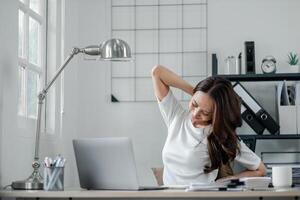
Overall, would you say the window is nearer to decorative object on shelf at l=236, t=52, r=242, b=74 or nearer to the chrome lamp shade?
the chrome lamp shade

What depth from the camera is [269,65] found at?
3.75m

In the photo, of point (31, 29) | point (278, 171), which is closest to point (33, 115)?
point (31, 29)

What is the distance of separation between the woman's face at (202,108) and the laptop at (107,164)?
0.54 meters

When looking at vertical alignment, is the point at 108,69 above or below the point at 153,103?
above

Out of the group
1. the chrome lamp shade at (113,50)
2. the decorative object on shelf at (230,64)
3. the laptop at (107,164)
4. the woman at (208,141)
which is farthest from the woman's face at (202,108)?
the decorative object on shelf at (230,64)

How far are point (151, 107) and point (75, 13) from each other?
2.60ft

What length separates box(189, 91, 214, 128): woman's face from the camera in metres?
2.72

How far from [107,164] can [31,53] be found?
1.17 metres

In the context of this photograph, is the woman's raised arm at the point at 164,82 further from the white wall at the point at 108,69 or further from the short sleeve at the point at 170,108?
the white wall at the point at 108,69

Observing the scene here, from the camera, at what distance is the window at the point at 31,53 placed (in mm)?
3049

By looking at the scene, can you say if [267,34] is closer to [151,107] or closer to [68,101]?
[151,107]

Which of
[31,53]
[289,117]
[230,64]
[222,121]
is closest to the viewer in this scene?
[222,121]

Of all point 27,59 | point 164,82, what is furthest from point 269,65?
point 27,59

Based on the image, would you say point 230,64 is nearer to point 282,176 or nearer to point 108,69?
point 108,69
